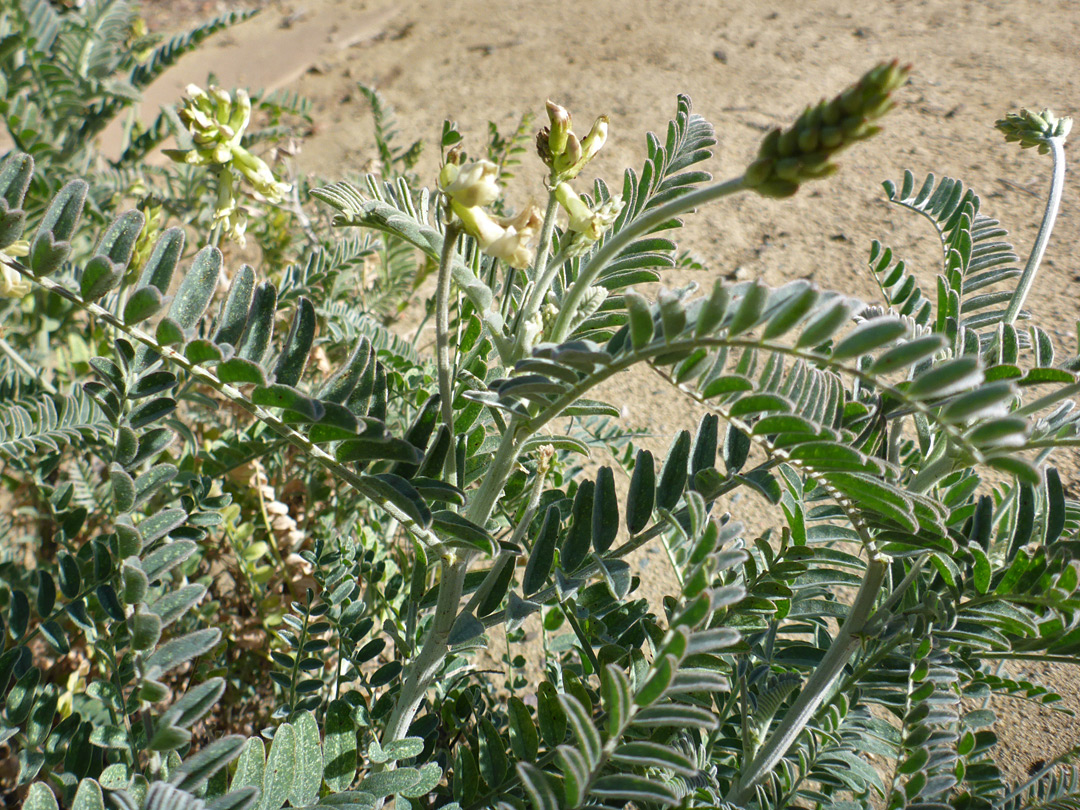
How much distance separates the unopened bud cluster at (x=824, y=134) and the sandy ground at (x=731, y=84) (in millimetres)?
1276

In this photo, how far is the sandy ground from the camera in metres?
2.26

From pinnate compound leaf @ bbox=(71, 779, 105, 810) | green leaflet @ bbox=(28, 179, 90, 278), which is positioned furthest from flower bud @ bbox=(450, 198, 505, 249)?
pinnate compound leaf @ bbox=(71, 779, 105, 810)

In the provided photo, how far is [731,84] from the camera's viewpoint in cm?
304

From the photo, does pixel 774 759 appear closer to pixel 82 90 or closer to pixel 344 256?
pixel 344 256

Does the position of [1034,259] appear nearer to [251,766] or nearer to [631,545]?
[631,545]

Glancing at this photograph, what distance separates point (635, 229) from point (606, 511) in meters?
0.32

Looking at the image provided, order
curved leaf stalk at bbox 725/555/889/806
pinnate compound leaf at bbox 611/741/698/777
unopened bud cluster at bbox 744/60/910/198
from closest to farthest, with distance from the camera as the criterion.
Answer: unopened bud cluster at bbox 744/60/910/198 < pinnate compound leaf at bbox 611/741/698/777 < curved leaf stalk at bbox 725/555/889/806

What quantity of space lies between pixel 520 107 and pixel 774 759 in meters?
2.81

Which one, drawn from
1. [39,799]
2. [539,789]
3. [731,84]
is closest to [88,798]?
[39,799]

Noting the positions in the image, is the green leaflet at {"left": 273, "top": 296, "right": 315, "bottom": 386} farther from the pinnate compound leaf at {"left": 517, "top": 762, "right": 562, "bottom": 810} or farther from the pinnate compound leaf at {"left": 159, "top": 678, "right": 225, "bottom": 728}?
the pinnate compound leaf at {"left": 517, "top": 762, "right": 562, "bottom": 810}

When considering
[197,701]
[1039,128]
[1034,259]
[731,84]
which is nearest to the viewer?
[197,701]

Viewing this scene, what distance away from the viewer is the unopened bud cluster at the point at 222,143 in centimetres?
88

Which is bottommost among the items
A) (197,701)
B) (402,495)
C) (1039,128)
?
(197,701)

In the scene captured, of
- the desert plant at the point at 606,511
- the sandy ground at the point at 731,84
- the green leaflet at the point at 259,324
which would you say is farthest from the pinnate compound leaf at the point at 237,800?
the sandy ground at the point at 731,84
